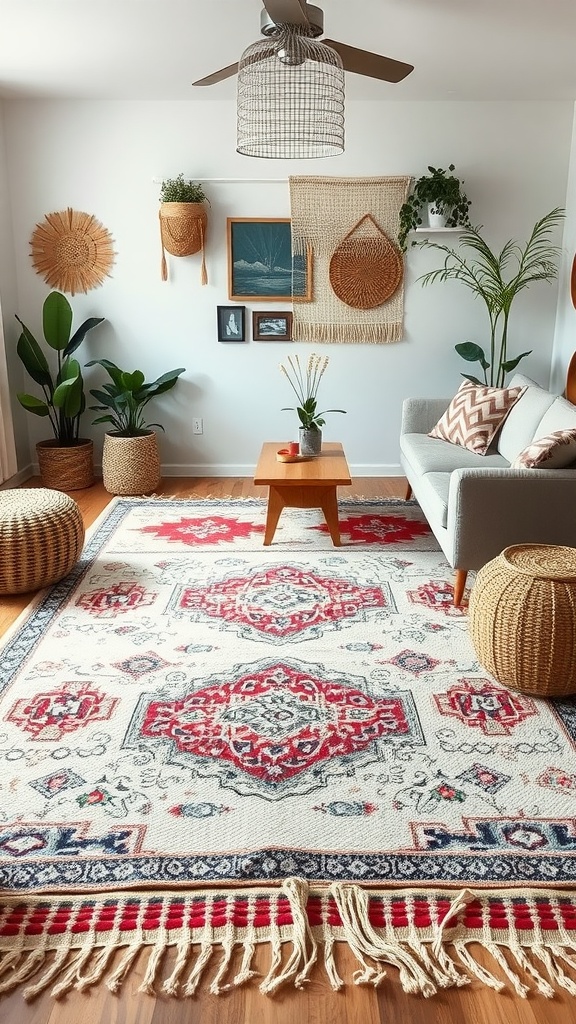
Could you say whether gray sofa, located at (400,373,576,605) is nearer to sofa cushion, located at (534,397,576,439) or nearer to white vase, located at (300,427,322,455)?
sofa cushion, located at (534,397,576,439)

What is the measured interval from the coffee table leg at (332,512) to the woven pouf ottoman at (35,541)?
1202 millimetres

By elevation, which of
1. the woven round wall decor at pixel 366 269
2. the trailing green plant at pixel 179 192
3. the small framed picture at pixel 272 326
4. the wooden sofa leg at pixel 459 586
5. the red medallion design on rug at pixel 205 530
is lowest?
the red medallion design on rug at pixel 205 530

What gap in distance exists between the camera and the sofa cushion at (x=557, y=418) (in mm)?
3690

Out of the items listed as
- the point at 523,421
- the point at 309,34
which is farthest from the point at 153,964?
the point at 523,421

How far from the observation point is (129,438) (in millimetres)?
5176

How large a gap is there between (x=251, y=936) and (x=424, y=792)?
2.16 feet

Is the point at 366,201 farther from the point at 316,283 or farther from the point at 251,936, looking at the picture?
the point at 251,936

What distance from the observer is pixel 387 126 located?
509 cm

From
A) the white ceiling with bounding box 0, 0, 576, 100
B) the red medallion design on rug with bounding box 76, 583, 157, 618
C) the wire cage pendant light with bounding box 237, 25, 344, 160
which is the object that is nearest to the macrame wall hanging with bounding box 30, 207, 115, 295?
the white ceiling with bounding box 0, 0, 576, 100

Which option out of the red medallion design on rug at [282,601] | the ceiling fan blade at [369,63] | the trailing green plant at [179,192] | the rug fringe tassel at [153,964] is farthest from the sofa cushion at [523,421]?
the rug fringe tassel at [153,964]

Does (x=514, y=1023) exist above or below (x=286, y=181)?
below

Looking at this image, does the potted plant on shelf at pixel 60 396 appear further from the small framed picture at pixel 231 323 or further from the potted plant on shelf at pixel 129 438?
the small framed picture at pixel 231 323

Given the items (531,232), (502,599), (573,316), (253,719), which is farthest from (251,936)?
(531,232)

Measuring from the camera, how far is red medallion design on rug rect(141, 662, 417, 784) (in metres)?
2.39
